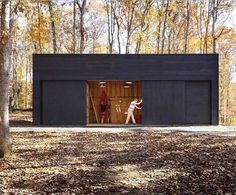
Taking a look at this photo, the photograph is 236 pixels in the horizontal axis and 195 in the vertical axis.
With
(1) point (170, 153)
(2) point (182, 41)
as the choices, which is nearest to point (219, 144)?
(1) point (170, 153)

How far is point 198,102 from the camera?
21953mm

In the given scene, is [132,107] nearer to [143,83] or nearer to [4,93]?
[143,83]

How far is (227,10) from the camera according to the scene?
124 ft

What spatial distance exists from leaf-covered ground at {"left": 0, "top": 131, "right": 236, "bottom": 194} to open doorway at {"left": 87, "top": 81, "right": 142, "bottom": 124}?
10.7 m

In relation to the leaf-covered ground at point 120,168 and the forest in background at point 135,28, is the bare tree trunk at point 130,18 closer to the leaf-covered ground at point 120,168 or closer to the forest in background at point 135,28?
the forest in background at point 135,28

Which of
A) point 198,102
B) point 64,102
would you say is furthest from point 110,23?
point 198,102

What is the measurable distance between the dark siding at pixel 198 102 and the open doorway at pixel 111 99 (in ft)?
10.4

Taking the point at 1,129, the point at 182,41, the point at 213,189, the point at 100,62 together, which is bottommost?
the point at 213,189

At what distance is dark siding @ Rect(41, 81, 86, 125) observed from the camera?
21.9 m

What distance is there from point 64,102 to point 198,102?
6.84 metres

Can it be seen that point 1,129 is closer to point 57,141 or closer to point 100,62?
point 57,141

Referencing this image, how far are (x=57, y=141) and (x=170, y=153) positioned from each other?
14.5 feet

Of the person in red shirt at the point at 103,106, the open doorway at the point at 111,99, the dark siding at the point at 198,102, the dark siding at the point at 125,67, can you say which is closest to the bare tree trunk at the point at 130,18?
the open doorway at the point at 111,99

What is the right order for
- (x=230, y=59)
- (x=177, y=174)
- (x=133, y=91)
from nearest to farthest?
(x=177, y=174) < (x=133, y=91) < (x=230, y=59)
